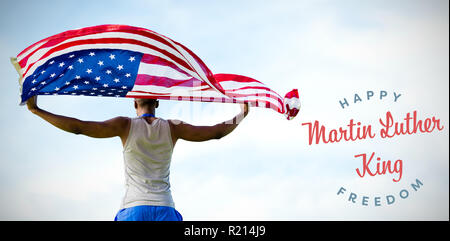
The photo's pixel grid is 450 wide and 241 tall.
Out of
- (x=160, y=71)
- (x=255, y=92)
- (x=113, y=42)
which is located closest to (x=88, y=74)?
(x=113, y=42)

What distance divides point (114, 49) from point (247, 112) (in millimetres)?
1776

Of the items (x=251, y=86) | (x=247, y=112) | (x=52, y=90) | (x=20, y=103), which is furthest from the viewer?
(x=251, y=86)

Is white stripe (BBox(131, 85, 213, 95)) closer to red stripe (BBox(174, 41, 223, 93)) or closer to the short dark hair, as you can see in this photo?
red stripe (BBox(174, 41, 223, 93))

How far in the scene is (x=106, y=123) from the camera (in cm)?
468

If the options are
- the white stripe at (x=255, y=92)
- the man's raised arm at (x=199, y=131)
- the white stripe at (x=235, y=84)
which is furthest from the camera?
the white stripe at (x=235, y=84)

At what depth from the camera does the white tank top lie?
182 inches

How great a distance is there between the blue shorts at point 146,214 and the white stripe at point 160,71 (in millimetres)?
1789

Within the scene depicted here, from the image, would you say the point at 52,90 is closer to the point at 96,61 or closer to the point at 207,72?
the point at 96,61

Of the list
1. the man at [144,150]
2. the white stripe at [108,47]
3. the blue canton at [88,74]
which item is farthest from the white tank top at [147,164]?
the white stripe at [108,47]

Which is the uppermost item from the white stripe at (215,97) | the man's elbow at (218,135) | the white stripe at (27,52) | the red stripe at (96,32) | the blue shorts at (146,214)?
the red stripe at (96,32)

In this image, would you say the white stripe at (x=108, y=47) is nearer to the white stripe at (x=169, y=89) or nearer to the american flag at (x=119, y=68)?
the american flag at (x=119, y=68)

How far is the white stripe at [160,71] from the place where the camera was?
568cm

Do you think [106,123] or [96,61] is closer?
[106,123]
